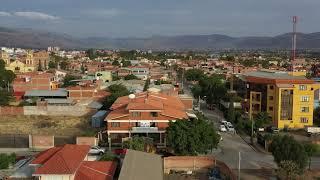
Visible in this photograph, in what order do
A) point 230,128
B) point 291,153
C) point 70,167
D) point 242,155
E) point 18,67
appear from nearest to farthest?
point 70,167 → point 291,153 → point 242,155 → point 230,128 → point 18,67

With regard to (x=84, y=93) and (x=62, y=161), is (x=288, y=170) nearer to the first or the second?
(x=62, y=161)

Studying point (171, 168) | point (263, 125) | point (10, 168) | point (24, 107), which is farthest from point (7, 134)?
point (263, 125)

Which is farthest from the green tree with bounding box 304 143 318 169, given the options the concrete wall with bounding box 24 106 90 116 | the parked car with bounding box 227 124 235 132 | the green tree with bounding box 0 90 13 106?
the green tree with bounding box 0 90 13 106

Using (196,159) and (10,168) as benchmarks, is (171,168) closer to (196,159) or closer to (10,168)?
(196,159)

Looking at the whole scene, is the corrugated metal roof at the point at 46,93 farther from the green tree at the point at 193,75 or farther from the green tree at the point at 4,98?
the green tree at the point at 193,75

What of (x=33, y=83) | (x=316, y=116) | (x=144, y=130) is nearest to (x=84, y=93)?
(x=33, y=83)

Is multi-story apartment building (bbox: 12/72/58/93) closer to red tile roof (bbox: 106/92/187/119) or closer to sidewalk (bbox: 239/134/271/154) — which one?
red tile roof (bbox: 106/92/187/119)
